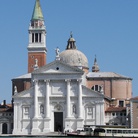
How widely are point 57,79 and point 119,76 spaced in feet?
51.7

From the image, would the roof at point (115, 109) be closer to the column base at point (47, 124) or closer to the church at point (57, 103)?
the church at point (57, 103)

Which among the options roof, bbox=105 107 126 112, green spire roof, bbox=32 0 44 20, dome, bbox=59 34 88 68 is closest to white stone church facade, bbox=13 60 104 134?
roof, bbox=105 107 126 112

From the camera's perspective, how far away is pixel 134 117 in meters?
84.4

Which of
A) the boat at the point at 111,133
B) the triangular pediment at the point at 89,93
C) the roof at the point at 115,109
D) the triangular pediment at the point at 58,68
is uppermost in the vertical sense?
the triangular pediment at the point at 58,68

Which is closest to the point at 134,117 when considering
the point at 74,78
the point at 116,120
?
the point at 116,120

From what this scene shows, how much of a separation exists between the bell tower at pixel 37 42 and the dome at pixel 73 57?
8.74 meters

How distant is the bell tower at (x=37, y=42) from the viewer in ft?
355

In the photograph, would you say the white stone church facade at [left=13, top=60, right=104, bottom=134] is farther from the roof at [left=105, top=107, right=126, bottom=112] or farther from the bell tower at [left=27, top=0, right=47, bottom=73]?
the bell tower at [left=27, top=0, right=47, bottom=73]

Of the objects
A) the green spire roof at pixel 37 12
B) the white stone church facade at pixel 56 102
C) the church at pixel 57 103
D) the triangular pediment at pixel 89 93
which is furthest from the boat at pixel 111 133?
the green spire roof at pixel 37 12

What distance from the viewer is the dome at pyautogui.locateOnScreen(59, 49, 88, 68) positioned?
98625 millimetres

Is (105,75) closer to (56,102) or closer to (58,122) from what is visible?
(58,122)

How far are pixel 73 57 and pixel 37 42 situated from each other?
11.8 m

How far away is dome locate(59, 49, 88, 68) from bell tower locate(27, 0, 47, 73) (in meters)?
8.74

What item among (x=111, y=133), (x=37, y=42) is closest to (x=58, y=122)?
(x=111, y=133)
